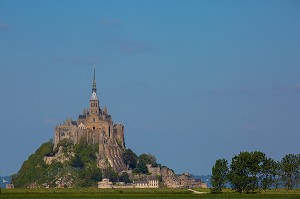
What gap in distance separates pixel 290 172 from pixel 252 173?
10513 millimetres

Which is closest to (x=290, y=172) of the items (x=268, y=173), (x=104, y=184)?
(x=268, y=173)

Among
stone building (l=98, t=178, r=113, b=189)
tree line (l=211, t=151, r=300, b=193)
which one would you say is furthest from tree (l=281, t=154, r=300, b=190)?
stone building (l=98, t=178, r=113, b=189)

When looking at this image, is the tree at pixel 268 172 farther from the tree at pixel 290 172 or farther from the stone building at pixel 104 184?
the stone building at pixel 104 184

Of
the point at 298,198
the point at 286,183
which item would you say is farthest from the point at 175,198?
the point at 286,183

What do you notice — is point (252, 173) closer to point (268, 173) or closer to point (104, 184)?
point (268, 173)

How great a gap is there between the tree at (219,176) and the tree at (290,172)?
9.48 meters

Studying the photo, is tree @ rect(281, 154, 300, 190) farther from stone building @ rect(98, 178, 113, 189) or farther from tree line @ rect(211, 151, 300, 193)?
stone building @ rect(98, 178, 113, 189)

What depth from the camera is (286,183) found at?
141m

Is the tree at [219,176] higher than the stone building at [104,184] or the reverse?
the reverse

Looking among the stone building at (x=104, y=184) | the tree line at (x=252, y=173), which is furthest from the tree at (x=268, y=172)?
the stone building at (x=104, y=184)

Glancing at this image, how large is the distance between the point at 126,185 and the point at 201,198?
94873 mm

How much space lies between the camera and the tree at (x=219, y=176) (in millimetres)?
137125

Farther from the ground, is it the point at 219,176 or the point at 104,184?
the point at 104,184

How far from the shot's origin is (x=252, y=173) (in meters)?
133
